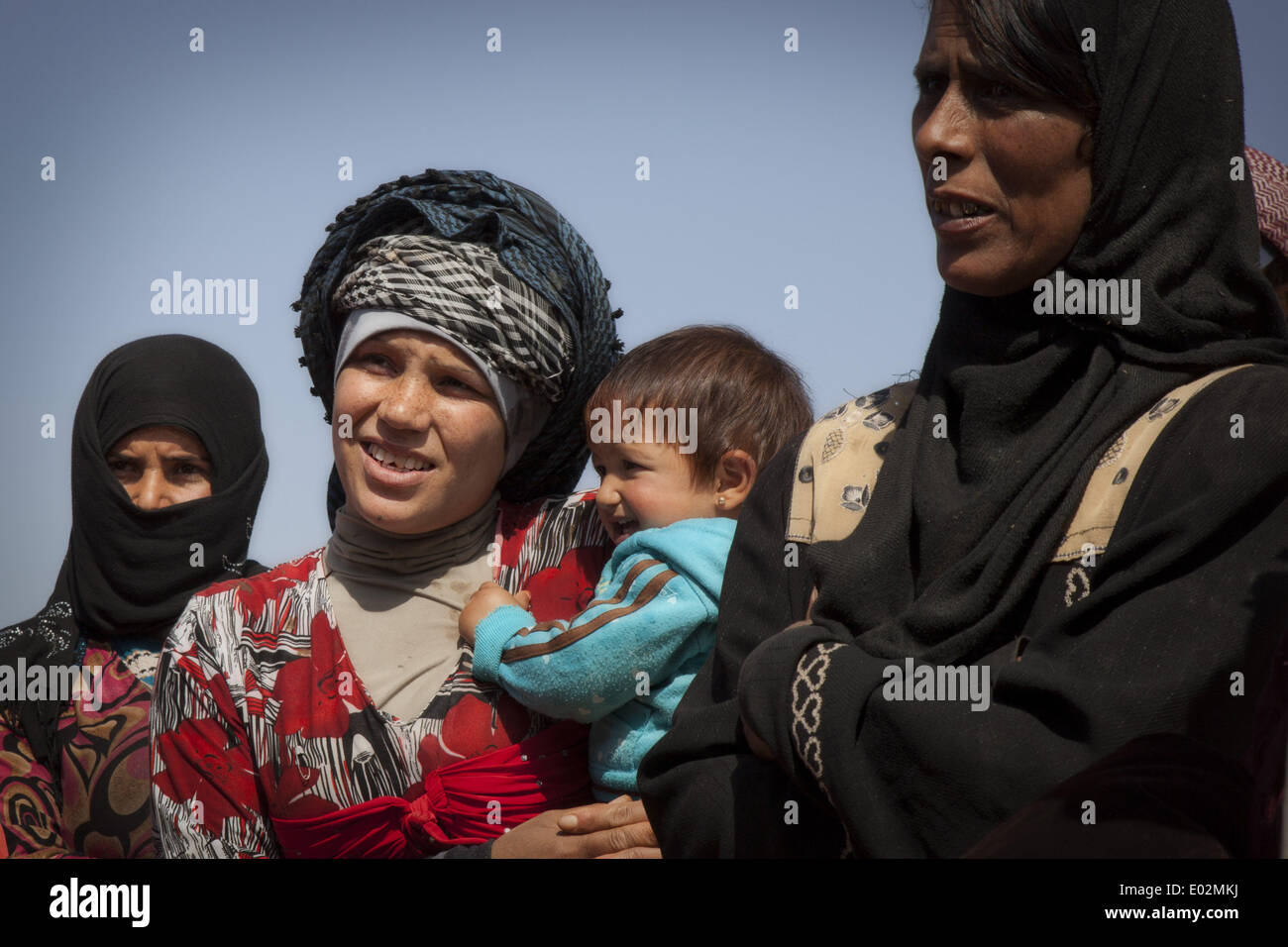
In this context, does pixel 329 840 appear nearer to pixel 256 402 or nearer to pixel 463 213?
pixel 463 213

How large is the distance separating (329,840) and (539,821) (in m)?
0.48

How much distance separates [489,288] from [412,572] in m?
0.71

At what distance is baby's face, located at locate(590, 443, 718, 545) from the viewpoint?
3.20m

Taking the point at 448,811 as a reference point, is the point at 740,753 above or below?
above

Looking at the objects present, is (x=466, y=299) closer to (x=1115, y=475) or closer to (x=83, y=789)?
(x=1115, y=475)

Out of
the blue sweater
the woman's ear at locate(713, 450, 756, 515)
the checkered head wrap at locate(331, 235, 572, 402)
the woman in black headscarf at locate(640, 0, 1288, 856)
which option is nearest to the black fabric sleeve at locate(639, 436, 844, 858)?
the woman in black headscarf at locate(640, 0, 1288, 856)

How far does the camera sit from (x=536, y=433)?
3.51 m

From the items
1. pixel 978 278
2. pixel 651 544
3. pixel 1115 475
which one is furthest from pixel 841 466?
pixel 651 544

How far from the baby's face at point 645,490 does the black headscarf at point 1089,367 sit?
38.6 inches

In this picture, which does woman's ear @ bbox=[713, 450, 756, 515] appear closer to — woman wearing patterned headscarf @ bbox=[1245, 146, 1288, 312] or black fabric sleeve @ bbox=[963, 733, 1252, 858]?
woman wearing patterned headscarf @ bbox=[1245, 146, 1288, 312]

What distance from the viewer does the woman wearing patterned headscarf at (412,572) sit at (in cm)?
296

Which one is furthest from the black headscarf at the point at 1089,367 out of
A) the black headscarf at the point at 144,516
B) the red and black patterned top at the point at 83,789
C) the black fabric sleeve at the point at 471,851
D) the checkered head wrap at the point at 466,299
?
the black headscarf at the point at 144,516

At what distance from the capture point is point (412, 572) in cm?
329

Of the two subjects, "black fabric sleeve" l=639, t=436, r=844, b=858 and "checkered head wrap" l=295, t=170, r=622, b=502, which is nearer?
"black fabric sleeve" l=639, t=436, r=844, b=858
